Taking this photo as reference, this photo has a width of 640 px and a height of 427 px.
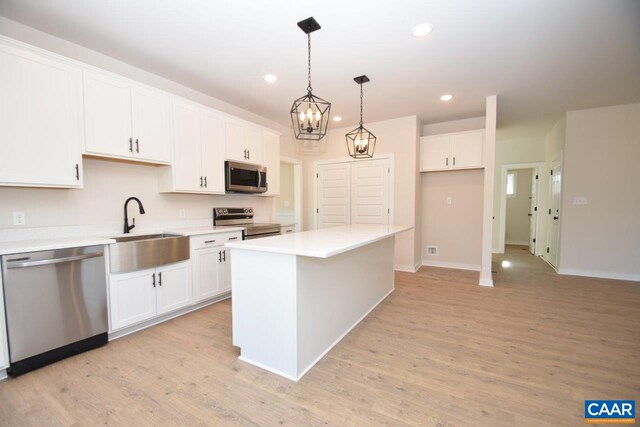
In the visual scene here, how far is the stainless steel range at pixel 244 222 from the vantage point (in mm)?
3588

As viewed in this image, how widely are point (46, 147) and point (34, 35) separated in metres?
1.05

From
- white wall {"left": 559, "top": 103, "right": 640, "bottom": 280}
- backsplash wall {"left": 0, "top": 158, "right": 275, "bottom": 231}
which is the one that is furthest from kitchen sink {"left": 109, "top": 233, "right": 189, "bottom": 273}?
white wall {"left": 559, "top": 103, "right": 640, "bottom": 280}

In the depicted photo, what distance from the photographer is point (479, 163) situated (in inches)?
172

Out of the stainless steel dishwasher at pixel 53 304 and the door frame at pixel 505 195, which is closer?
the stainless steel dishwasher at pixel 53 304

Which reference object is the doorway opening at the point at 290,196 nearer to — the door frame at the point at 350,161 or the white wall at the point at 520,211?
the door frame at the point at 350,161

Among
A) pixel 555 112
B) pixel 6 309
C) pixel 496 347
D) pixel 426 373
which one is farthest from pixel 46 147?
pixel 555 112

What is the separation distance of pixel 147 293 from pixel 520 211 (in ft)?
29.4

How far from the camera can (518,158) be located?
248 inches

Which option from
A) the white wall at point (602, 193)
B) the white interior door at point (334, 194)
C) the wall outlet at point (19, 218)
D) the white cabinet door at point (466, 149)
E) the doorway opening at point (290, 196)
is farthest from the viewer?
the doorway opening at point (290, 196)

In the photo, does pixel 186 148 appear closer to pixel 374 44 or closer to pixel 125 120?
pixel 125 120

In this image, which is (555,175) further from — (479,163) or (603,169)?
(479,163)

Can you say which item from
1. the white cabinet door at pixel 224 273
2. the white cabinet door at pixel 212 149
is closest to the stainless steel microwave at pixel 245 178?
the white cabinet door at pixel 212 149

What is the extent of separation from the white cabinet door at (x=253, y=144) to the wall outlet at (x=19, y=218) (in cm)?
235

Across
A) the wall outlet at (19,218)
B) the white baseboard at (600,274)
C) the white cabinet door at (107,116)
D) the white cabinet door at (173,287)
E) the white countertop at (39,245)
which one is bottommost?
the white baseboard at (600,274)
